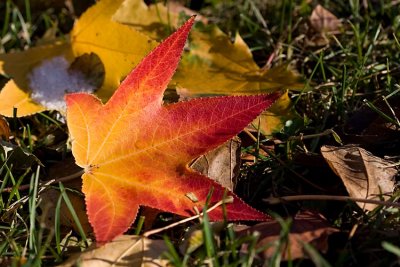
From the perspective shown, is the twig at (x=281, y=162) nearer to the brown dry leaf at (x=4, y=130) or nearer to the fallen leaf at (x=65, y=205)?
the fallen leaf at (x=65, y=205)

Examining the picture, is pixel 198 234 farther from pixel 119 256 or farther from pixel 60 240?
pixel 60 240

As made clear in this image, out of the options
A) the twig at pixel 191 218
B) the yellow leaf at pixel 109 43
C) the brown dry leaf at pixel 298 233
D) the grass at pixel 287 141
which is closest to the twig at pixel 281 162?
the grass at pixel 287 141

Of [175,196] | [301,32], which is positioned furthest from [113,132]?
[301,32]

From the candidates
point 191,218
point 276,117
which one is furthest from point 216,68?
point 191,218

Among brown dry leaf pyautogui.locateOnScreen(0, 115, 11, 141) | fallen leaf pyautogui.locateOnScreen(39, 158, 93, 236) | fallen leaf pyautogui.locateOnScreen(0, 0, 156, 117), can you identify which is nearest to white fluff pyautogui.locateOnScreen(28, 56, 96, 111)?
fallen leaf pyautogui.locateOnScreen(0, 0, 156, 117)

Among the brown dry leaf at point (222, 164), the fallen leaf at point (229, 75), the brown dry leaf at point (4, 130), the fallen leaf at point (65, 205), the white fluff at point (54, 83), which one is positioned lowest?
the fallen leaf at point (65, 205)

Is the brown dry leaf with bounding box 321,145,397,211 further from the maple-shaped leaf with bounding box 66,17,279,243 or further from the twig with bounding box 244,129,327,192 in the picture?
the maple-shaped leaf with bounding box 66,17,279,243
